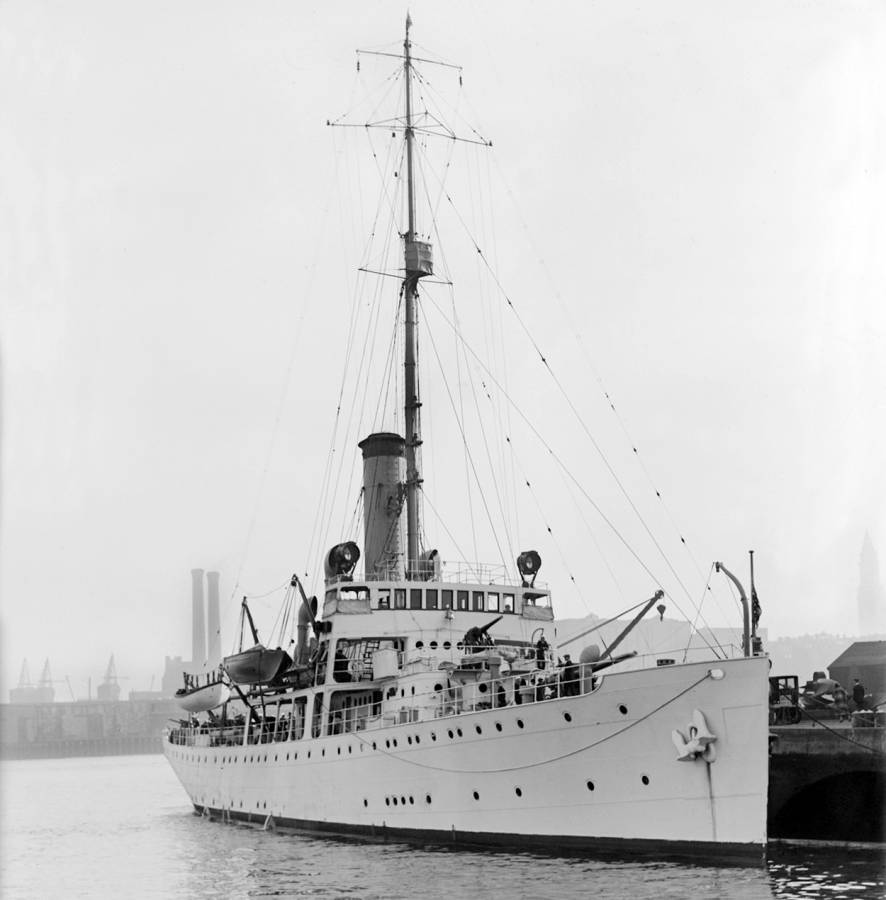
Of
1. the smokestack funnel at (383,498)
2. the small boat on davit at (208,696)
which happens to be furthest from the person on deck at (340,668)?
the small boat on davit at (208,696)

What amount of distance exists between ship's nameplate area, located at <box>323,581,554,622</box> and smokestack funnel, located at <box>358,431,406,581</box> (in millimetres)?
2544

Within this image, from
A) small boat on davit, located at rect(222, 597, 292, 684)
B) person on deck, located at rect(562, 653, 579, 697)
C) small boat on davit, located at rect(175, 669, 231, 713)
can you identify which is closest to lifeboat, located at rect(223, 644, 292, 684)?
small boat on davit, located at rect(222, 597, 292, 684)

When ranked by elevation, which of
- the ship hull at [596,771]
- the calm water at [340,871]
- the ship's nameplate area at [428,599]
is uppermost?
the ship's nameplate area at [428,599]

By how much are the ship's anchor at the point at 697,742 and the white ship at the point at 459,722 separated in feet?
0.11

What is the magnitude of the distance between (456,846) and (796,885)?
660 cm

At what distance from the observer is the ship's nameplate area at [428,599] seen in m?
26.9

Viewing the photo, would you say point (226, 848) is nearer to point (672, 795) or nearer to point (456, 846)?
point (456, 846)

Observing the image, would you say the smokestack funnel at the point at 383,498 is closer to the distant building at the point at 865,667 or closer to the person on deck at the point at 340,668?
the person on deck at the point at 340,668

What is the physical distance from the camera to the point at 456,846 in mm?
21516

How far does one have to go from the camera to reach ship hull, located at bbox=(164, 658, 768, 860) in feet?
61.6

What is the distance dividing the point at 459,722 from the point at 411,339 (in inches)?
522

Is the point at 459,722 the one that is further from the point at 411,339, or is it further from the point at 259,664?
the point at 411,339

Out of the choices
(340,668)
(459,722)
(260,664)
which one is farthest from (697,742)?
(260,664)

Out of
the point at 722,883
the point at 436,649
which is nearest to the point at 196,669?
the point at 436,649
